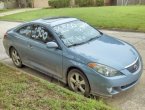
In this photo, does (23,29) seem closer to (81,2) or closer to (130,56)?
(130,56)

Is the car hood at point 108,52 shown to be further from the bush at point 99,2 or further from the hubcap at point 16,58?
the bush at point 99,2

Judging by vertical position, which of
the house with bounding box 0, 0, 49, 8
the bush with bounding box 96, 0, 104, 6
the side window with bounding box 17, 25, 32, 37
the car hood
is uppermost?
the side window with bounding box 17, 25, 32, 37

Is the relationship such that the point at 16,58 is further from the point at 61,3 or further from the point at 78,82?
the point at 61,3

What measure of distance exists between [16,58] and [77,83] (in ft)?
9.42

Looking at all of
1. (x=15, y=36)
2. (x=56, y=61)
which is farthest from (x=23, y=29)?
(x=56, y=61)

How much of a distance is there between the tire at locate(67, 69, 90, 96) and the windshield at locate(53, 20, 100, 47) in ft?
2.33

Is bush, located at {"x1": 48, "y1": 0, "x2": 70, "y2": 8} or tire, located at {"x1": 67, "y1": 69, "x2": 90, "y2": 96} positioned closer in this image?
tire, located at {"x1": 67, "y1": 69, "x2": 90, "y2": 96}

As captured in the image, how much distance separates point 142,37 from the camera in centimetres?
1137

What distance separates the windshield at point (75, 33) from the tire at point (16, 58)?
6.22 ft

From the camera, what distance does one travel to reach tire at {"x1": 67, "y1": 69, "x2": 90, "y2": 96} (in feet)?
20.0

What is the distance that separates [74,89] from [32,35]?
2.05m

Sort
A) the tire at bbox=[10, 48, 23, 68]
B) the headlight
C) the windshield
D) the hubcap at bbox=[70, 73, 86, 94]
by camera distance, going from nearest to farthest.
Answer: the headlight → the hubcap at bbox=[70, 73, 86, 94] → the windshield → the tire at bbox=[10, 48, 23, 68]

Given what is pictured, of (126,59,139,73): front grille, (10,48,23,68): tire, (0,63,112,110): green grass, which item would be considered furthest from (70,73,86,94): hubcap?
(10,48,23,68): tire

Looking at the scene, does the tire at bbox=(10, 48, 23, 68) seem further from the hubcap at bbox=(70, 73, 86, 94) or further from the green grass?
the hubcap at bbox=(70, 73, 86, 94)
